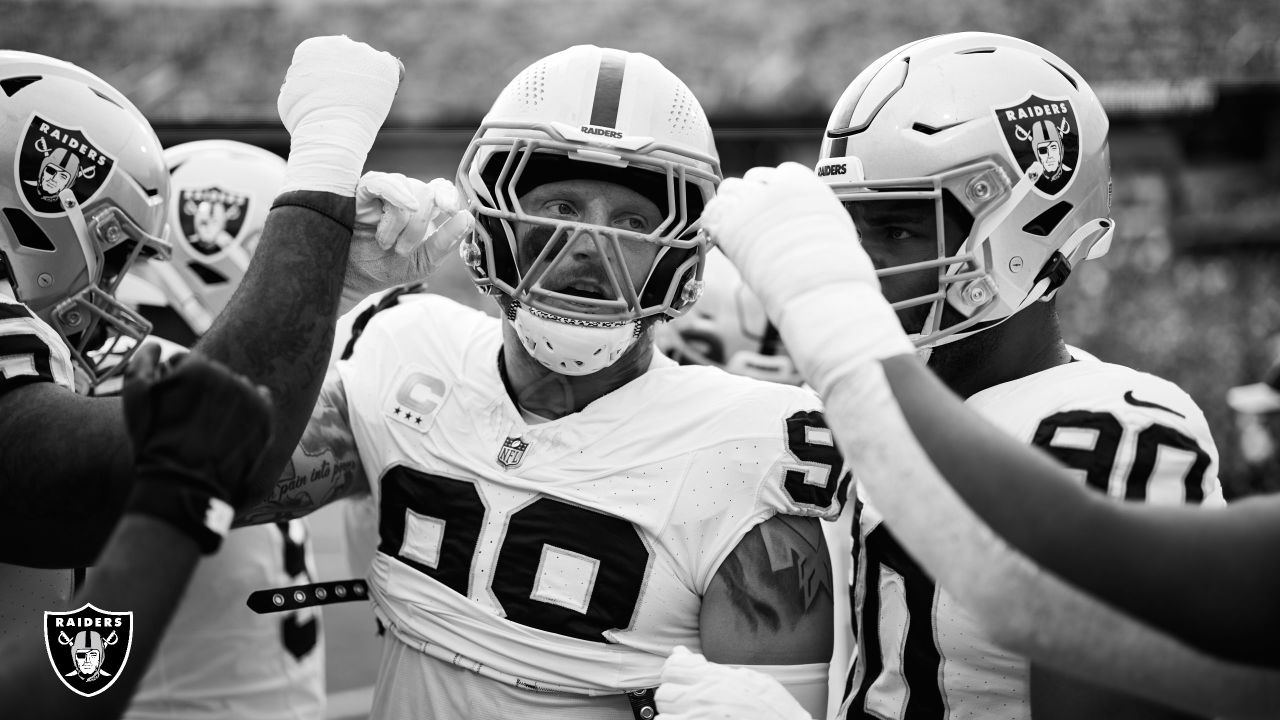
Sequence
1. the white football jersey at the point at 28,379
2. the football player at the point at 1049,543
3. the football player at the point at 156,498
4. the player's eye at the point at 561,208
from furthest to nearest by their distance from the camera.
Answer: the player's eye at the point at 561,208
the white football jersey at the point at 28,379
the football player at the point at 156,498
the football player at the point at 1049,543

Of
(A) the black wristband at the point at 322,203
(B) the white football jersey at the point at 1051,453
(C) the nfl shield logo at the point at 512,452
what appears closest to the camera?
(B) the white football jersey at the point at 1051,453

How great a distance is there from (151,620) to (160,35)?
24718 millimetres

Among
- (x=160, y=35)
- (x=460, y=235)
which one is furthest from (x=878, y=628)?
(x=160, y=35)

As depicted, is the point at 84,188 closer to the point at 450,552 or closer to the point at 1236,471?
the point at 450,552

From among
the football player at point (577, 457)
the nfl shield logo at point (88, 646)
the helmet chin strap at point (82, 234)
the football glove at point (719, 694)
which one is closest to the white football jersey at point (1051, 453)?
the football player at point (577, 457)

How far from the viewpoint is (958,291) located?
88.7 inches

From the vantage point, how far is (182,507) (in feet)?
5.03

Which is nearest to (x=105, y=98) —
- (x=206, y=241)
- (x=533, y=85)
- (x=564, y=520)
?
(x=533, y=85)

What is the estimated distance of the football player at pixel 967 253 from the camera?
2078mm

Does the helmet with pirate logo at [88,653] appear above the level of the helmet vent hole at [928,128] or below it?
below

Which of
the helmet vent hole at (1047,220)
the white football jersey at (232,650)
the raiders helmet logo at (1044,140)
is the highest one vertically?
the raiders helmet logo at (1044,140)

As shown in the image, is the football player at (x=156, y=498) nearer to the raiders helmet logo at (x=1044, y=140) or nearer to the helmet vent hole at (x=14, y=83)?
the helmet vent hole at (x=14, y=83)

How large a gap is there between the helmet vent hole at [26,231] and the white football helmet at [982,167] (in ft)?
5.38

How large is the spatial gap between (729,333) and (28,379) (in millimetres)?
3233
